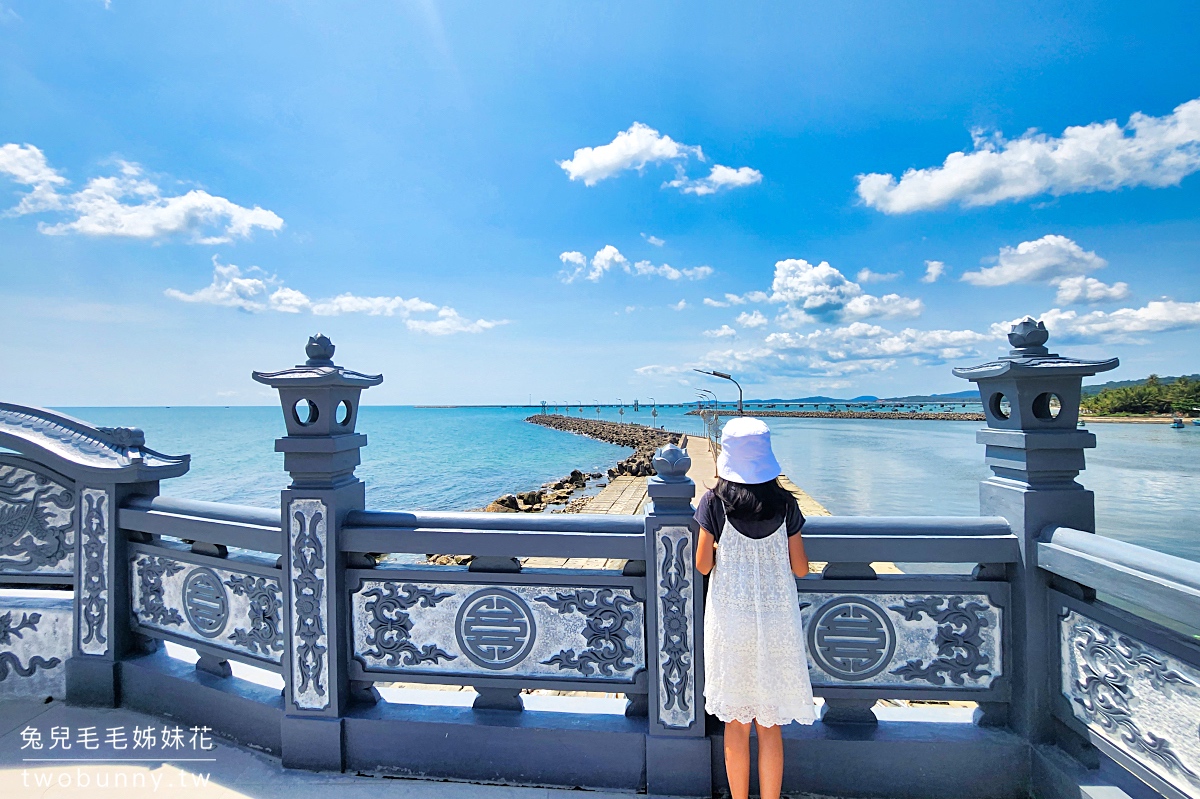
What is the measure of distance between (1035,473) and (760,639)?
1.35m

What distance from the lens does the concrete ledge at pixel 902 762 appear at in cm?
241

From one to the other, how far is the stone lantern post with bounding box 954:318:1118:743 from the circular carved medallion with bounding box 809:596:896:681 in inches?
21.2

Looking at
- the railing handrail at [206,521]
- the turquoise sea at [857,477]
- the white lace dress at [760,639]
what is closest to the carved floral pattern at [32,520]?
the railing handrail at [206,521]

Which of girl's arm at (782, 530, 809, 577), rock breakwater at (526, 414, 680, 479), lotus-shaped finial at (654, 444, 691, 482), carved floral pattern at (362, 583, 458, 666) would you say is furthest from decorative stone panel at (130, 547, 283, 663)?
rock breakwater at (526, 414, 680, 479)

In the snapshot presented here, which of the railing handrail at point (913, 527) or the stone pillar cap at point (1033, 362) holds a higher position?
the stone pillar cap at point (1033, 362)

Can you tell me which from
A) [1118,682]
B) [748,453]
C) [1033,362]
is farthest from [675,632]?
[1033,362]

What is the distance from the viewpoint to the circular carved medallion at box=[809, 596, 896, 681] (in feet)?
8.13

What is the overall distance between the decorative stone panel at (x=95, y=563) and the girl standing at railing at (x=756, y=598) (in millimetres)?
3377

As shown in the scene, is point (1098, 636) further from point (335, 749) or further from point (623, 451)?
point (623, 451)

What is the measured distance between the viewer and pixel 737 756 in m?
2.19

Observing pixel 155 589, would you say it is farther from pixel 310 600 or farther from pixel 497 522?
pixel 497 522

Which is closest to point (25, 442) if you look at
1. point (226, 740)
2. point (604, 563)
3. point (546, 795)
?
point (226, 740)

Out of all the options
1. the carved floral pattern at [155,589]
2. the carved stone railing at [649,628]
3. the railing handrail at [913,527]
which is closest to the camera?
the carved stone railing at [649,628]

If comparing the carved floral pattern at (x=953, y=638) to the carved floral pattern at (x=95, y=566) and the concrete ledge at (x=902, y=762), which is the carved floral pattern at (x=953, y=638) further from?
the carved floral pattern at (x=95, y=566)
